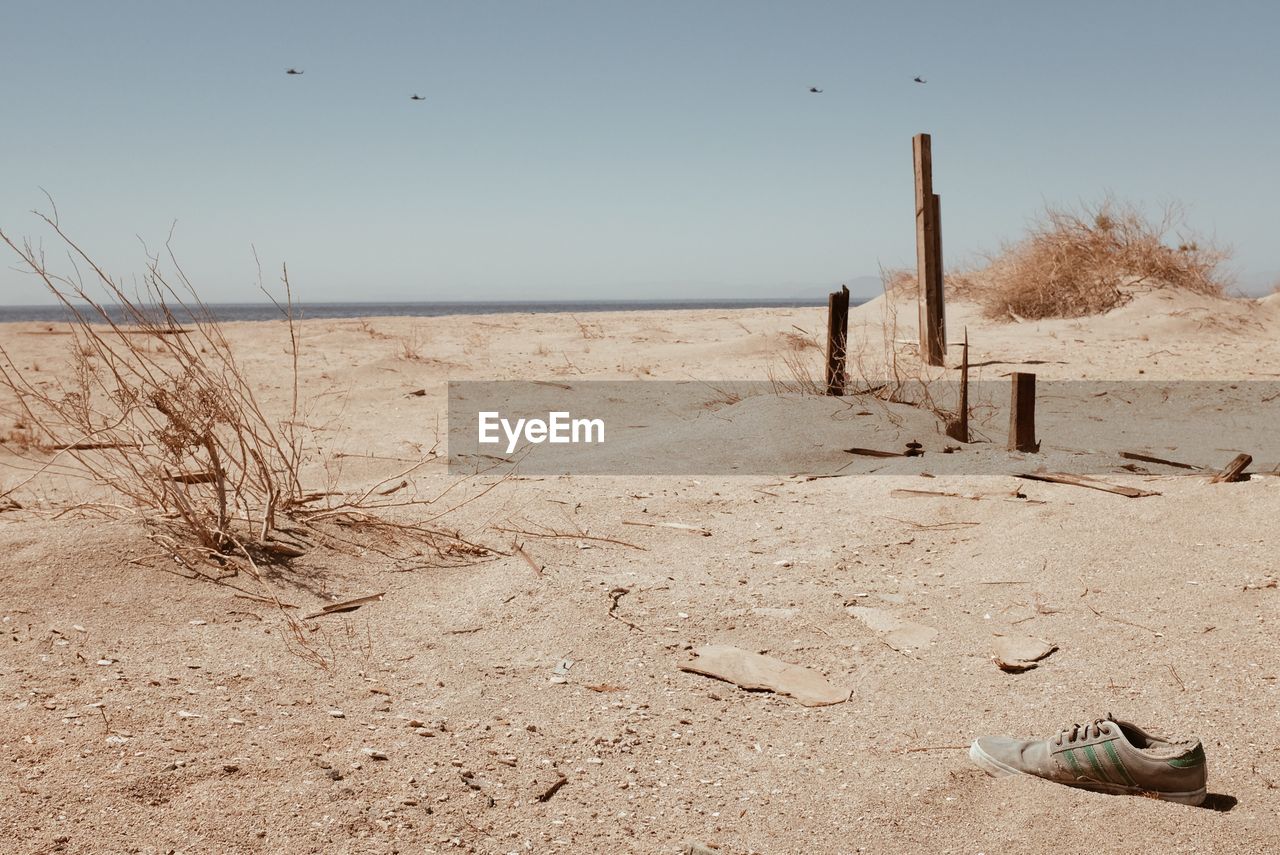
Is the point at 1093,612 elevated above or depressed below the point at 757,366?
below

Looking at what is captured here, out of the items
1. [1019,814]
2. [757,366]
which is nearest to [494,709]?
[1019,814]

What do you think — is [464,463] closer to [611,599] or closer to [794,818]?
[611,599]

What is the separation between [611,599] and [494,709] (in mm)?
795

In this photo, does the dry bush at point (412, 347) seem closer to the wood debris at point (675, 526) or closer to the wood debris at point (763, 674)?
the wood debris at point (675, 526)

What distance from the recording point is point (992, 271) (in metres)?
12.8

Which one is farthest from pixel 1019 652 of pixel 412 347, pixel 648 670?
pixel 412 347

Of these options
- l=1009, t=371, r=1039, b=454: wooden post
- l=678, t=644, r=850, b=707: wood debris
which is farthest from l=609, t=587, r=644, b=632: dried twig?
l=1009, t=371, r=1039, b=454: wooden post

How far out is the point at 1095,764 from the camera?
194cm

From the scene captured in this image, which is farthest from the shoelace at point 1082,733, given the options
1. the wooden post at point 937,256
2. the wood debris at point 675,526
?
the wooden post at point 937,256

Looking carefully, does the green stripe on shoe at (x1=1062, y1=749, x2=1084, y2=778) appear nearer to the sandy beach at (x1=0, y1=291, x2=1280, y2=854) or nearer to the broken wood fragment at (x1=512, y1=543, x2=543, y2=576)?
the sandy beach at (x1=0, y1=291, x2=1280, y2=854)

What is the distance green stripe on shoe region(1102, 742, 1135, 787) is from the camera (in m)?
1.91
